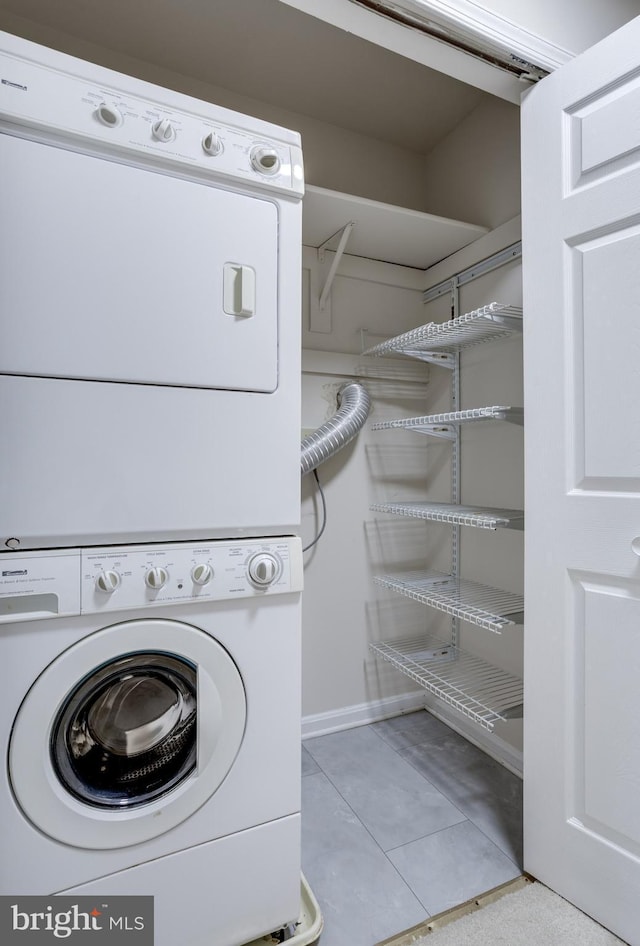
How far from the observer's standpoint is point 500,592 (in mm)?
1820

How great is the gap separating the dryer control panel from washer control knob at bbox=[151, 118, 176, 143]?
0.85m

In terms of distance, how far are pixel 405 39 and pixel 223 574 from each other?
1385mm

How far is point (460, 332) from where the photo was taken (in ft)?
5.79

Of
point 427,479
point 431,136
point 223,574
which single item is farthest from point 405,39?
point 427,479

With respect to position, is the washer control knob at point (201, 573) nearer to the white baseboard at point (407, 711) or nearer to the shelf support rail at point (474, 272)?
the white baseboard at point (407, 711)

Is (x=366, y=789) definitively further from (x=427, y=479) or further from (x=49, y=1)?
(x=49, y=1)

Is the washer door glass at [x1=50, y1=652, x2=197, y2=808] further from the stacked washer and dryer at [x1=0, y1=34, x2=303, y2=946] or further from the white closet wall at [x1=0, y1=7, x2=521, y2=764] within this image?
the white closet wall at [x1=0, y1=7, x2=521, y2=764]

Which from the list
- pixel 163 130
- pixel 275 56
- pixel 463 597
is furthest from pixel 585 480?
pixel 275 56

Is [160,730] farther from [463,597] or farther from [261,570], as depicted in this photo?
[463,597]

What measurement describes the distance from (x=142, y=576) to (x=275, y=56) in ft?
6.24

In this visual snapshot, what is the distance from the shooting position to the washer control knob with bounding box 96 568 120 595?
0.95 meters

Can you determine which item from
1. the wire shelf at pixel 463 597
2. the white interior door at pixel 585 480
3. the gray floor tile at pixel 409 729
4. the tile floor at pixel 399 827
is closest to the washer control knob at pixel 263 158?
the white interior door at pixel 585 480

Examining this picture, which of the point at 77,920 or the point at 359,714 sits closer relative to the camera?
the point at 77,920

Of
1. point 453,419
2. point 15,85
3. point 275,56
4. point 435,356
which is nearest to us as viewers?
point 15,85
